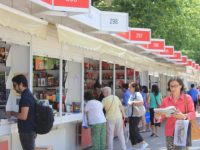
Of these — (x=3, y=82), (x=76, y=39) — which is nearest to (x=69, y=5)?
(x=76, y=39)

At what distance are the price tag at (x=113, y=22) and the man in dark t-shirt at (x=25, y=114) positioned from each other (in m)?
4.19

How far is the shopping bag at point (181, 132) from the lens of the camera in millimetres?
5230

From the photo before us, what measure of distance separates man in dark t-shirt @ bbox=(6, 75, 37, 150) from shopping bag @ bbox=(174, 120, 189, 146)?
2.21 m

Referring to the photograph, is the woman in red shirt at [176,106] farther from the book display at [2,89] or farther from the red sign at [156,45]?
the red sign at [156,45]

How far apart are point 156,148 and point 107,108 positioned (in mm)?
2345

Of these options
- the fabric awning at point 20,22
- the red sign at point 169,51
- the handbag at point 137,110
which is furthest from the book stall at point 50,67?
the red sign at point 169,51

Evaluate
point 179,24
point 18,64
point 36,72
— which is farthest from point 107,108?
point 179,24

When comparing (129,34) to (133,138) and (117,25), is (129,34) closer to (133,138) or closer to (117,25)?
(117,25)

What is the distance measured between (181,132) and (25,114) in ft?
7.62

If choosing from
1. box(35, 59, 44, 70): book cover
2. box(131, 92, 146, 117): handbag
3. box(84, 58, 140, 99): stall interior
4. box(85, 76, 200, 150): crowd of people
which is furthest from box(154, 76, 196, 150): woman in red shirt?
box(84, 58, 140, 99): stall interior

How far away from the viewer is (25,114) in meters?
5.88

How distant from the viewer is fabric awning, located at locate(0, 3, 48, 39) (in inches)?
223

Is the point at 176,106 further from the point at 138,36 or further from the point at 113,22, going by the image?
the point at 138,36

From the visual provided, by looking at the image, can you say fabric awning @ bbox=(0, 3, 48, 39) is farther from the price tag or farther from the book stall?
the price tag
